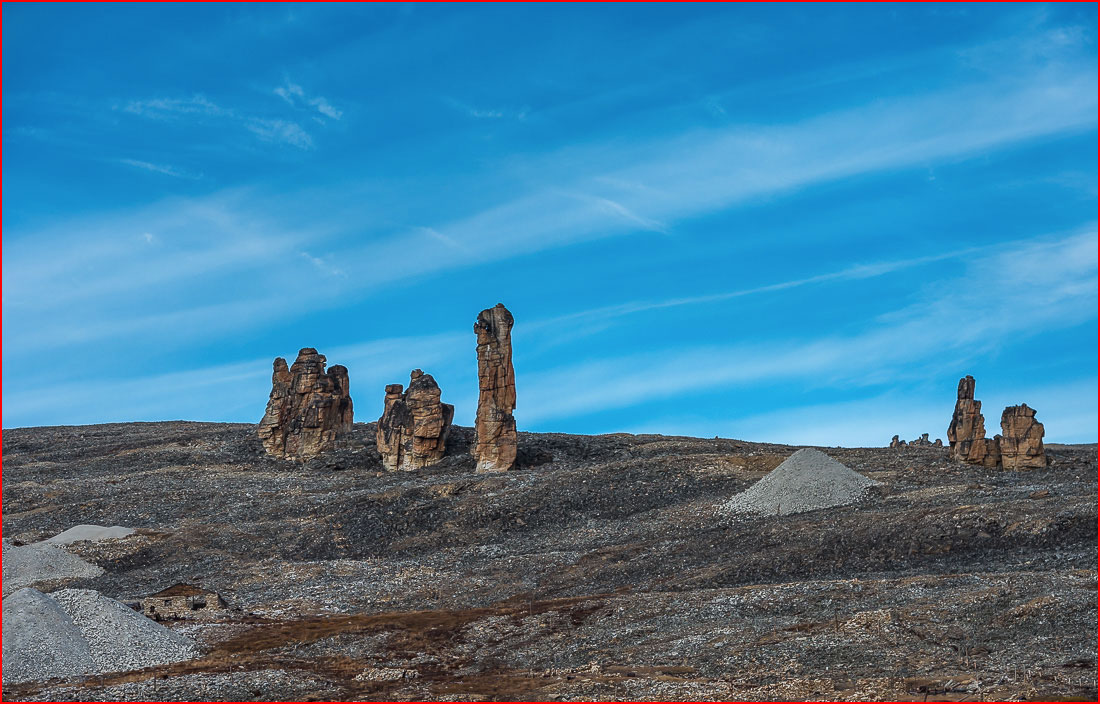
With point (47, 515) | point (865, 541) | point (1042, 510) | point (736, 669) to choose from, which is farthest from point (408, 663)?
point (47, 515)

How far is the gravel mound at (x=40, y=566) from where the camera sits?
165ft

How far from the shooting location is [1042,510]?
4122 cm

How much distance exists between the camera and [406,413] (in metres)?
75.8

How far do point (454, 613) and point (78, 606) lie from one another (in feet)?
41.1

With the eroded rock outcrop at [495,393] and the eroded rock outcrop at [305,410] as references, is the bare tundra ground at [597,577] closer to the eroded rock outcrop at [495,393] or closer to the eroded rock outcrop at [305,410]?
the eroded rock outcrop at [495,393]

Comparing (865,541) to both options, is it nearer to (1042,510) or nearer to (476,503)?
(1042,510)

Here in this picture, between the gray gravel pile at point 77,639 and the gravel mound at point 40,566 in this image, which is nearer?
the gray gravel pile at point 77,639

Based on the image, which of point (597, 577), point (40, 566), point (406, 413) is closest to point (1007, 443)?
point (597, 577)

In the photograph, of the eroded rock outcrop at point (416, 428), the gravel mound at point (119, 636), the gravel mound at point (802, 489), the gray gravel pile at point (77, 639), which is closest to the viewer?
the gray gravel pile at point (77, 639)

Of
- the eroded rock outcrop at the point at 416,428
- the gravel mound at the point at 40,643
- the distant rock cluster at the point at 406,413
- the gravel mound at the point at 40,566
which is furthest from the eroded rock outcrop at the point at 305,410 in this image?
the gravel mound at the point at 40,643

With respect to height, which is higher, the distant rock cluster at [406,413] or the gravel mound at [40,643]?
the distant rock cluster at [406,413]

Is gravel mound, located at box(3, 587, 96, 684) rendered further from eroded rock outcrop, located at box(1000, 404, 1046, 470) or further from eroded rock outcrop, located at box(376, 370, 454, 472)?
eroded rock outcrop, located at box(1000, 404, 1046, 470)

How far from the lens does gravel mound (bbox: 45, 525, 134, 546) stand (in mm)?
57156

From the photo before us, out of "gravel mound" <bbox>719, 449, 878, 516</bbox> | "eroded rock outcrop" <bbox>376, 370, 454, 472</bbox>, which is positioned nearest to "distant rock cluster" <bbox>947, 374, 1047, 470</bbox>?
"gravel mound" <bbox>719, 449, 878, 516</bbox>
